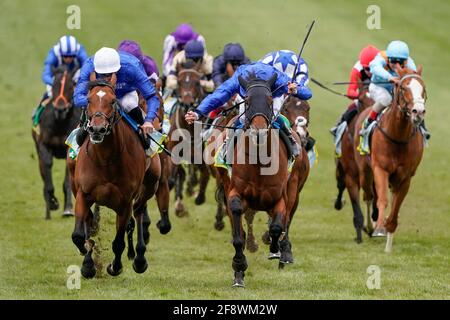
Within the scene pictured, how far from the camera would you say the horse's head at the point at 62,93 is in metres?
17.6

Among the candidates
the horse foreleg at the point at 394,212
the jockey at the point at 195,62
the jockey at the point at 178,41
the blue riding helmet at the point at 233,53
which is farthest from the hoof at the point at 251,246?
the jockey at the point at 178,41

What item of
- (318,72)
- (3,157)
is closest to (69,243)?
(3,157)

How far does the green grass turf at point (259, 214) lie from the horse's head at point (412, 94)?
172 cm

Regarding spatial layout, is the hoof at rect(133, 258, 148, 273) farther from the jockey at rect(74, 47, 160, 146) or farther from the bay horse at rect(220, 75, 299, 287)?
the jockey at rect(74, 47, 160, 146)

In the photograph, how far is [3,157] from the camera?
2583 centimetres

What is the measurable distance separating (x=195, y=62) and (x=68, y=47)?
240 centimetres

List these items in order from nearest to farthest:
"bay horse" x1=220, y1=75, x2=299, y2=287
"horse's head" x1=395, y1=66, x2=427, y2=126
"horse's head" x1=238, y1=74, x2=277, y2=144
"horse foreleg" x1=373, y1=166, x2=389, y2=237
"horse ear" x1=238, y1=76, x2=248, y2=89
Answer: "horse's head" x1=238, y1=74, x2=277, y2=144 < "horse ear" x1=238, y1=76, x2=248, y2=89 < "bay horse" x1=220, y1=75, x2=299, y2=287 < "horse's head" x1=395, y1=66, x2=427, y2=126 < "horse foreleg" x1=373, y1=166, x2=389, y2=237

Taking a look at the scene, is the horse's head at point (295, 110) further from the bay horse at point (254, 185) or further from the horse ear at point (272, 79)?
the horse ear at point (272, 79)

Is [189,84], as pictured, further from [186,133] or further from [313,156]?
[313,156]

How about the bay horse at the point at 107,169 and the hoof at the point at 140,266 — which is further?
the hoof at the point at 140,266

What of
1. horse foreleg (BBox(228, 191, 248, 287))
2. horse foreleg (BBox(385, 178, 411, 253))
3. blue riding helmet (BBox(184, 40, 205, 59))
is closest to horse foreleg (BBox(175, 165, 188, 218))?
blue riding helmet (BBox(184, 40, 205, 59))

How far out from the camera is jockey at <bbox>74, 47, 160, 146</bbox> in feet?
35.1

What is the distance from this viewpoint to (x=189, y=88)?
55.7ft

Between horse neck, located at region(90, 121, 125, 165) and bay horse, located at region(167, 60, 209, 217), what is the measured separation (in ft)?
20.6
